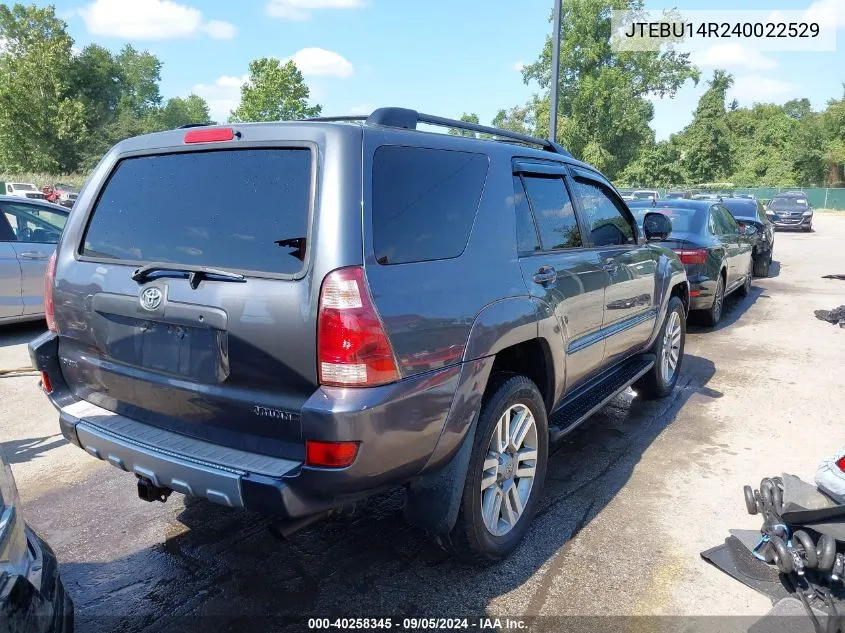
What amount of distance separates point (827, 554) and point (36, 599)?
110 inches

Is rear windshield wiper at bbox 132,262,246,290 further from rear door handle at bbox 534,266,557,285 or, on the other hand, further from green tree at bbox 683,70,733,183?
green tree at bbox 683,70,733,183

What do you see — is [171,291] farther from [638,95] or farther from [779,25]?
[638,95]

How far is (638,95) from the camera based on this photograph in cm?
5116

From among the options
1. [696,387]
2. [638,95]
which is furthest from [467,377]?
[638,95]

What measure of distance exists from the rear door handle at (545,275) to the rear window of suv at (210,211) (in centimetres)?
134

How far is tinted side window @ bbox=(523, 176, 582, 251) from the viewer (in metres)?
3.45

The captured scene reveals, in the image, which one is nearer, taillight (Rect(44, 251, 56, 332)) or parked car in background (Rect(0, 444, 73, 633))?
parked car in background (Rect(0, 444, 73, 633))

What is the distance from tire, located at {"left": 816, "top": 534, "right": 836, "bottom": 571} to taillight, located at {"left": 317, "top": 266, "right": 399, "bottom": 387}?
1932mm

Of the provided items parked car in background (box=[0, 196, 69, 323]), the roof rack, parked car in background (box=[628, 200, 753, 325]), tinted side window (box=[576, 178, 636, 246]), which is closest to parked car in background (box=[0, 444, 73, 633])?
the roof rack

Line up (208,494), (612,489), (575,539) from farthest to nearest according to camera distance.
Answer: (612,489), (575,539), (208,494)

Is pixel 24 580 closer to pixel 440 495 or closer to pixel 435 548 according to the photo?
pixel 440 495

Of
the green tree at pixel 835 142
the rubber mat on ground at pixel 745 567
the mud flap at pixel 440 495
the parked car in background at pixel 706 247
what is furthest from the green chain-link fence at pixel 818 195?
the mud flap at pixel 440 495

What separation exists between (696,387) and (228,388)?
4.90m

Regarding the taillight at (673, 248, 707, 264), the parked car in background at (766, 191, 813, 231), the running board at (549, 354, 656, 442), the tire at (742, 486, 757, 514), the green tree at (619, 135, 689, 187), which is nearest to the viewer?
the tire at (742, 486, 757, 514)
